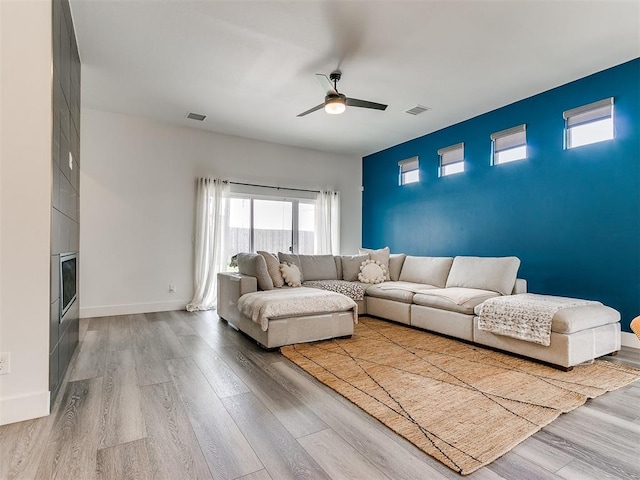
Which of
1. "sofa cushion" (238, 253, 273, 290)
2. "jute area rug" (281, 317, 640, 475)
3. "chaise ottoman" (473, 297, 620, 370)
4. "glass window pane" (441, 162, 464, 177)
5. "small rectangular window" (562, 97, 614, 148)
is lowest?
"jute area rug" (281, 317, 640, 475)

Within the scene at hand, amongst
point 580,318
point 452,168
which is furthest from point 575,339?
point 452,168

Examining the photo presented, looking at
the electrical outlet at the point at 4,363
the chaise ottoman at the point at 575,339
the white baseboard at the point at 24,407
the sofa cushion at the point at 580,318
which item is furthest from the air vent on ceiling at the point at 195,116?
the sofa cushion at the point at 580,318

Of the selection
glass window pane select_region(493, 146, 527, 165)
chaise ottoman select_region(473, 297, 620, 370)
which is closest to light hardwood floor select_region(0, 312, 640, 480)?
chaise ottoman select_region(473, 297, 620, 370)

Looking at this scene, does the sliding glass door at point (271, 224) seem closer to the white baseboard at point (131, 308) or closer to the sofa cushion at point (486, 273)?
the white baseboard at point (131, 308)

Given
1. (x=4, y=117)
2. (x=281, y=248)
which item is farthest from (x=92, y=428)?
(x=281, y=248)

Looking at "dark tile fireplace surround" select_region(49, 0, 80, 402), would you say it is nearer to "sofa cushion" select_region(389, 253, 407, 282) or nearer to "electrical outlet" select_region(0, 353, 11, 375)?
"electrical outlet" select_region(0, 353, 11, 375)

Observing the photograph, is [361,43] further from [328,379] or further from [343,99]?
[328,379]

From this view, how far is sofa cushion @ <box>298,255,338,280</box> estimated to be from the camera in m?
5.20

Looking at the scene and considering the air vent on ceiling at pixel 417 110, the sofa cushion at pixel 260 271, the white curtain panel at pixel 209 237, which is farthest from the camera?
the white curtain panel at pixel 209 237

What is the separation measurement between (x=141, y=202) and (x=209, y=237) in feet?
3.59

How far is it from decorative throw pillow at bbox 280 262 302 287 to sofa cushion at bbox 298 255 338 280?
0.48 metres

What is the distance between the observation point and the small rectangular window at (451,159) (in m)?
5.24

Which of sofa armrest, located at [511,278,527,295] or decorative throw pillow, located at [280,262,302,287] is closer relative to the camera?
sofa armrest, located at [511,278,527,295]

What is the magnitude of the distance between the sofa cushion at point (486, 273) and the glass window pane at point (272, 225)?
2.99 metres
